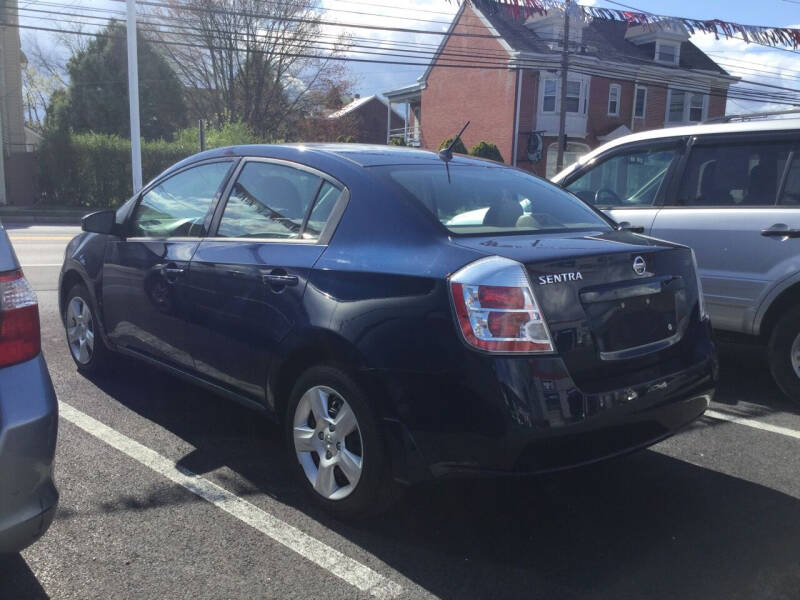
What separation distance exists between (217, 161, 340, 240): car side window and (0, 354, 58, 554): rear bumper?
1439 millimetres

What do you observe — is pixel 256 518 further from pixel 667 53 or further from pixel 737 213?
pixel 667 53

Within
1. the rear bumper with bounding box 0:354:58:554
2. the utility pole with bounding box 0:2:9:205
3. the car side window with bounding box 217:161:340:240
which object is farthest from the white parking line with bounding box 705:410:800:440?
the utility pole with bounding box 0:2:9:205

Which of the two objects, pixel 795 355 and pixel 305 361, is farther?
pixel 795 355

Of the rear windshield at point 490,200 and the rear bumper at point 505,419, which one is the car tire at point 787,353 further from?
the rear bumper at point 505,419

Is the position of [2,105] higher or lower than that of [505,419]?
higher

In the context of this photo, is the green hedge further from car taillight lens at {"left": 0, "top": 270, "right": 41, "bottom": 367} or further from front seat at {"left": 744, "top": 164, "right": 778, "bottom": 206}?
car taillight lens at {"left": 0, "top": 270, "right": 41, "bottom": 367}

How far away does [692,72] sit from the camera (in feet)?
112

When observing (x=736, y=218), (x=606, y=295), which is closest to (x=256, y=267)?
(x=606, y=295)

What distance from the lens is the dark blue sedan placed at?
2795 millimetres

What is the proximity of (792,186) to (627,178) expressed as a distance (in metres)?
1.30

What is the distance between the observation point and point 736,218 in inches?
202

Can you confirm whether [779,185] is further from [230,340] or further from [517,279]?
[230,340]

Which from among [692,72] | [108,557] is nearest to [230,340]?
[108,557]

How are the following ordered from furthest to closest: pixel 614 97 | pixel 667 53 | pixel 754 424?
pixel 667 53 → pixel 614 97 → pixel 754 424
